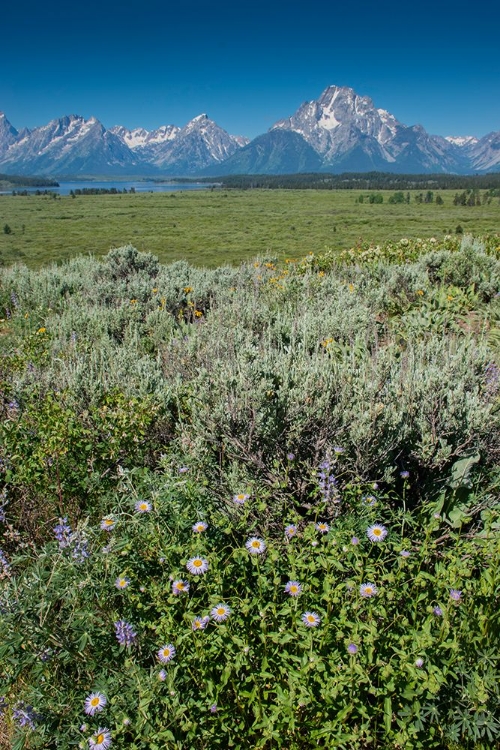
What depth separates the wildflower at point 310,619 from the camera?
1.87 m

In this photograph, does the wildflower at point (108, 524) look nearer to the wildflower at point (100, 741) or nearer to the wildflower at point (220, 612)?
the wildflower at point (220, 612)

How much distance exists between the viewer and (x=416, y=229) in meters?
53.7

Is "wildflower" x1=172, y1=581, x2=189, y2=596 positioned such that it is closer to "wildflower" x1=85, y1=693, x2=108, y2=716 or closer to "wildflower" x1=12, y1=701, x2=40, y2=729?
"wildflower" x1=85, y1=693, x2=108, y2=716

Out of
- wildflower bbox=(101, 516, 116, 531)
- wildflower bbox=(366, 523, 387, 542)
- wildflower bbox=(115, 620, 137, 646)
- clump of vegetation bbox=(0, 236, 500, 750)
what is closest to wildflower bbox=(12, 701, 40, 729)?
clump of vegetation bbox=(0, 236, 500, 750)

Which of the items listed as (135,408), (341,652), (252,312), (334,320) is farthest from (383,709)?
(252,312)

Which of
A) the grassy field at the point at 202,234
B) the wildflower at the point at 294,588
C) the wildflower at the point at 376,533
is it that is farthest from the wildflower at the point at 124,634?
the grassy field at the point at 202,234

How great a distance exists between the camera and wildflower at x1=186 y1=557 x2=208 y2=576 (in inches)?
77.8

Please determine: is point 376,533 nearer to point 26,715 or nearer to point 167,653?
point 167,653

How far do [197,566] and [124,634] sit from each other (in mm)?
409

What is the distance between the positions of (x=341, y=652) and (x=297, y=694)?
24 cm

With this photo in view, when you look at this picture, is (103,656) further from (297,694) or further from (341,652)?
(341,652)

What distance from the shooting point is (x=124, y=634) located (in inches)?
77.6

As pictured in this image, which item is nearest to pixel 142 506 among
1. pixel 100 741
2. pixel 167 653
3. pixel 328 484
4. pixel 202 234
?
pixel 167 653

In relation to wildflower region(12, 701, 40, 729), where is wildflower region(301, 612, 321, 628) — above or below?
above
